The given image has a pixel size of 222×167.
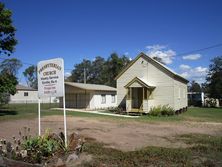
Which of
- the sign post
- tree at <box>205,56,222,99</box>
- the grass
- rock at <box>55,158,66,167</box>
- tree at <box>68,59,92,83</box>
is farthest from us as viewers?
tree at <box>68,59,92,83</box>

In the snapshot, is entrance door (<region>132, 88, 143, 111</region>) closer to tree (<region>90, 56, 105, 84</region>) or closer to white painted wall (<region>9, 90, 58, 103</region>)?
white painted wall (<region>9, 90, 58, 103</region>)

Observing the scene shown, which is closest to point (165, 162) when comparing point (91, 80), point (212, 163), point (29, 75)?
point (212, 163)

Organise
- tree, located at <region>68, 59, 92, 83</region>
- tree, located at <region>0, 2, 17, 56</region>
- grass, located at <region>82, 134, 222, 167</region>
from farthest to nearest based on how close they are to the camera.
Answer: tree, located at <region>68, 59, 92, 83</region> < tree, located at <region>0, 2, 17, 56</region> < grass, located at <region>82, 134, 222, 167</region>

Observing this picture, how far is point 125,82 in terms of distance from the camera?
1283 inches

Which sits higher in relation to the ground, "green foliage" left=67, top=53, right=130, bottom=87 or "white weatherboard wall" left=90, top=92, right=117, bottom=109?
"green foliage" left=67, top=53, right=130, bottom=87

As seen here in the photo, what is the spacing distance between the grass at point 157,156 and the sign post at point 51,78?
201 cm

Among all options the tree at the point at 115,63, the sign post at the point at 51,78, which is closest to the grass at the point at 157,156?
the sign post at the point at 51,78

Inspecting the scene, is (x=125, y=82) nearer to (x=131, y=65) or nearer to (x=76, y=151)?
(x=131, y=65)

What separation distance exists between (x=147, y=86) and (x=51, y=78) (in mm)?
19755

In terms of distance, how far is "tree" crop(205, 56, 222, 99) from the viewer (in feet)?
161

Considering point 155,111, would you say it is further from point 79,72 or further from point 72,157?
point 79,72

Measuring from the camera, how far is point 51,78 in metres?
9.91

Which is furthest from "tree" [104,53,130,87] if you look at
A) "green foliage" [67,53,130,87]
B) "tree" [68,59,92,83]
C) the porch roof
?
the porch roof

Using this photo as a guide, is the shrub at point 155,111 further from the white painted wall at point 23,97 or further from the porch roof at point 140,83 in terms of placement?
the white painted wall at point 23,97
